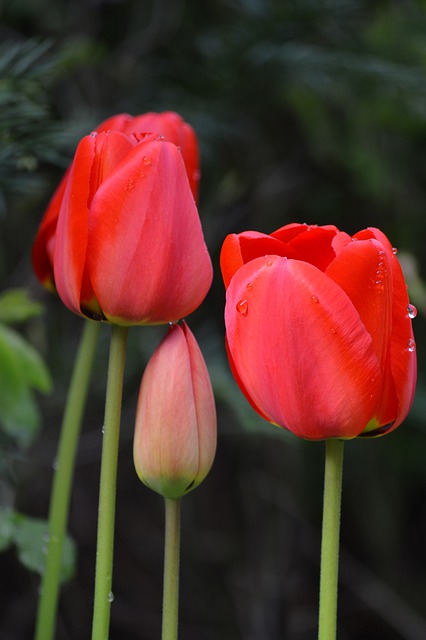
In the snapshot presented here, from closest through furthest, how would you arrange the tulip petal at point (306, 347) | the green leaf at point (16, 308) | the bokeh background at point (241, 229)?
the tulip petal at point (306, 347) → the green leaf at point (16, 308) → the bokeh background at point (241, 229)

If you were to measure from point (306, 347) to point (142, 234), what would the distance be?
4.5 inches

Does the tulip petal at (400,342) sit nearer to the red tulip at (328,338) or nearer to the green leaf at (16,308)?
the red tulip at (328,338)

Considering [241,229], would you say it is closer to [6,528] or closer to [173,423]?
[6,528]

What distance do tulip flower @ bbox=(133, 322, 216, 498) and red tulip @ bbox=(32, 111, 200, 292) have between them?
18 centimetres

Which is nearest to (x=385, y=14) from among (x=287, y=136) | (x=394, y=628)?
(x=287, y=136)

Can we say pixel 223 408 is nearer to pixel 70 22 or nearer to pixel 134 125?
pixel 70 22

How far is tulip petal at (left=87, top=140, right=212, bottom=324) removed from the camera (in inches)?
18.2

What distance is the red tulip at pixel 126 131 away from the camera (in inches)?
24.1

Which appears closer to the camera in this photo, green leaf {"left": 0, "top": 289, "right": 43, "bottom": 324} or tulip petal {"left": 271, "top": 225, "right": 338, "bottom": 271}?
tulip petal {"left": 271, "top": 225, "right": 338, "bottom": 271}

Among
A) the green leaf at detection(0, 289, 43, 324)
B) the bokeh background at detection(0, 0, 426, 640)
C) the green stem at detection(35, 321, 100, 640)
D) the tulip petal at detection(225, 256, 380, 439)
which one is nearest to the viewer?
the tulip petal at detection(225, 256, 380, 439)

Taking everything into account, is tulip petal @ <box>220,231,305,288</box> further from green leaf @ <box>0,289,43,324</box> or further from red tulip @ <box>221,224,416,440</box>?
green leaf @ <box>0,289,43,324</box>

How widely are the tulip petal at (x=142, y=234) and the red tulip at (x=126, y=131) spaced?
0.46ft

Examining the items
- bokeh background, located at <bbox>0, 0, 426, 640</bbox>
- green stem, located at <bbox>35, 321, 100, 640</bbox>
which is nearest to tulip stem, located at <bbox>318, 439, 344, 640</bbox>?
green stem, located at <bbox>35, 321, 100, 640</bbox>

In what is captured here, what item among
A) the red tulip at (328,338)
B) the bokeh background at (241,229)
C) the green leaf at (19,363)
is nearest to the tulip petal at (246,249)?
the red tulip at (328,338)
